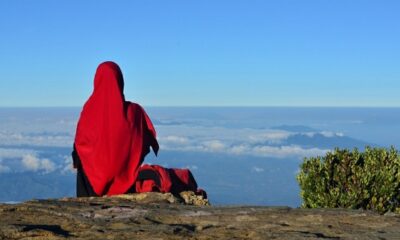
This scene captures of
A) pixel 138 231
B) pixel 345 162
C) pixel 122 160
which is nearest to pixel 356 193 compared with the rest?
pixel 345 162

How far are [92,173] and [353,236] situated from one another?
6476 mm

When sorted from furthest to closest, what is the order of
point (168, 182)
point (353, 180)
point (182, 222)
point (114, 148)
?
point (353, 180)
point (114, 148)
point (168, 182)
point (182, 222)

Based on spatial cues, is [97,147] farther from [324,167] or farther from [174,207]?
[324,167]

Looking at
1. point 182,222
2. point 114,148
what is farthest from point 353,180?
point 182,222

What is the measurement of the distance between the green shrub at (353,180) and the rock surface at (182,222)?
6.80 meters

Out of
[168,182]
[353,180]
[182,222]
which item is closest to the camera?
[182,222]

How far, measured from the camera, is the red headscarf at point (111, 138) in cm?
1159

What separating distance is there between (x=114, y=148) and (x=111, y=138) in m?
0.19

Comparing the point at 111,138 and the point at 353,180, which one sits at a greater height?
the point at 111,138

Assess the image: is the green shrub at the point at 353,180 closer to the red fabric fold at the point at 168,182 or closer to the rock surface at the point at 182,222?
the red fabric fold at the point at 168,182

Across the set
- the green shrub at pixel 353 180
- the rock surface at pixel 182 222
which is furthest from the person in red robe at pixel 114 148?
the green shrub at pixel 353 180

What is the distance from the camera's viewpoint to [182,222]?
6832mm

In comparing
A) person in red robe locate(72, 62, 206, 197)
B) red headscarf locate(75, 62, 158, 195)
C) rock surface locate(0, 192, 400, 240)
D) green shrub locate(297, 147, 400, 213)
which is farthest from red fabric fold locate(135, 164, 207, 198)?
green shrub locate(297, 147, 400, 213)

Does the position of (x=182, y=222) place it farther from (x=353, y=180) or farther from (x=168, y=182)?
(x=353, y=180)
